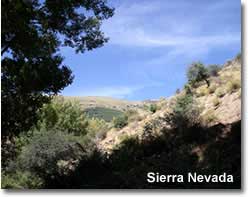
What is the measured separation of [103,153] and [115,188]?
2655 mm

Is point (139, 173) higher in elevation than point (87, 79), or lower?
lower

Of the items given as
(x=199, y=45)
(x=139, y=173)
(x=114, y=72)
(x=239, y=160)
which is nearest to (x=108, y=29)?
(x=114, y=72)

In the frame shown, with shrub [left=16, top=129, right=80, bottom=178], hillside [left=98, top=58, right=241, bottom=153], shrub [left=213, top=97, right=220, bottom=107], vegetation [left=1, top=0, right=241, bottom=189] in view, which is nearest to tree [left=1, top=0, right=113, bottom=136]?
vegetation [left=1, top=0, right=241, bottom=189]

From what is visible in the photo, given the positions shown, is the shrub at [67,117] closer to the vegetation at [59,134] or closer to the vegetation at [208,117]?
the vegetation at [59,134]

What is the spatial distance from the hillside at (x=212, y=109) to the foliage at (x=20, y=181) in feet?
7.04

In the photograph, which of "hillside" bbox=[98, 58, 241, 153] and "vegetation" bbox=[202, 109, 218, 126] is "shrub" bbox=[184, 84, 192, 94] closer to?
"hillside" bbox=[98, 58, 241, 153]

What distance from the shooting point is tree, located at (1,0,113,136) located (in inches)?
→ 334

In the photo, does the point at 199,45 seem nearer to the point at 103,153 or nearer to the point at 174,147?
the point at 174,147

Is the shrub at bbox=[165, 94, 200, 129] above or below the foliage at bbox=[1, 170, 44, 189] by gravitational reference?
above

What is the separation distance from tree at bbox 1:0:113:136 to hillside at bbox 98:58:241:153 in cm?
169

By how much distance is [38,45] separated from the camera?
8.67m

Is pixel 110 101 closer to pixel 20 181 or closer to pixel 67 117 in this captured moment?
pixel 20 181

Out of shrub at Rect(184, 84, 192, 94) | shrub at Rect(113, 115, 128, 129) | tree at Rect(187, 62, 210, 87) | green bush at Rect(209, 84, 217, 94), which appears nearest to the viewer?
tree at Rect(187, 62, 210, 87)

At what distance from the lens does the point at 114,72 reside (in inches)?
305
